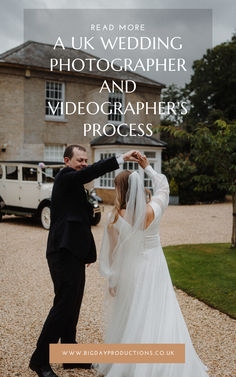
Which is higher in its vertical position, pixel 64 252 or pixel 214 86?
pixel 214 86

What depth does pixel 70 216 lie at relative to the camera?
9.69 feet

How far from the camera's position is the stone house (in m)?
16.7

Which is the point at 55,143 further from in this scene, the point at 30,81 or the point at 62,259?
the point at 62,259

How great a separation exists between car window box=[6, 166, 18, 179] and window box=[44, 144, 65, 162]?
5.92 metres

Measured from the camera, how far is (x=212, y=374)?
3.08 meters

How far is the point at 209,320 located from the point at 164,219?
29.4 ft

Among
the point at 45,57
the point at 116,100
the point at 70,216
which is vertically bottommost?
the point at 70,216

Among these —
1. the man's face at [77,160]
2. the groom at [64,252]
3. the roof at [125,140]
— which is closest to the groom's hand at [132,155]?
the groom at [64,252]

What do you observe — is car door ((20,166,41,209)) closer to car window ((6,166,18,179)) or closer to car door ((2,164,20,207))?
car door ((2,164,20,207))

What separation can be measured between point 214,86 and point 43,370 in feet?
94.8

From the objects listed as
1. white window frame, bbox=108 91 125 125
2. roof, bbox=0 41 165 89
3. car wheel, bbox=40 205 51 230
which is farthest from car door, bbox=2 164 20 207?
white window frame, bbox=108 91 125 125

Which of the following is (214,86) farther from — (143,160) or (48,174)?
(143,160)

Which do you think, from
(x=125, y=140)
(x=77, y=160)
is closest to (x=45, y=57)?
(x=125, y=140)

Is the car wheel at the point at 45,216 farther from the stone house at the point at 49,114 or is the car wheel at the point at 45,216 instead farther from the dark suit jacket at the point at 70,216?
the dark suit jacket at the point at 70,216
